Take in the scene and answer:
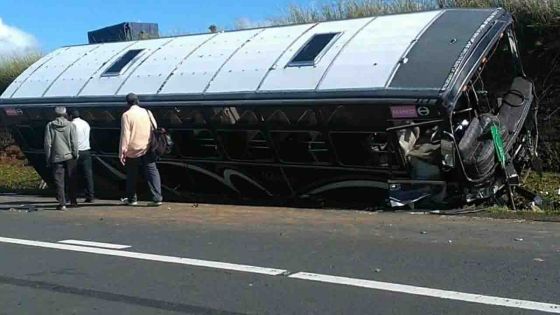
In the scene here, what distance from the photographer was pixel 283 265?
299 inches

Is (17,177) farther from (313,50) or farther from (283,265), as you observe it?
(283,265)

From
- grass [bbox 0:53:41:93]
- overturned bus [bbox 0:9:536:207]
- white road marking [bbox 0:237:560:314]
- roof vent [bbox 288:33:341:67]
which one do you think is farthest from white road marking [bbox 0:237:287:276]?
grass [bbox 0:53:41:93]

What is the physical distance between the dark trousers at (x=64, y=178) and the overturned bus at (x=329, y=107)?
66.1 inches

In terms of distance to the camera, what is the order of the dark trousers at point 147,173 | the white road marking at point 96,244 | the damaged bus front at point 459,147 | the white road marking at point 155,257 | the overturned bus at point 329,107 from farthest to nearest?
1. the dark trousers at point 147,173
2. the overturned bus at point 329,107
3. the damaged bus front at point 459,147
4. the white road marking at point 96,244
5. the white road marking at point 155,257

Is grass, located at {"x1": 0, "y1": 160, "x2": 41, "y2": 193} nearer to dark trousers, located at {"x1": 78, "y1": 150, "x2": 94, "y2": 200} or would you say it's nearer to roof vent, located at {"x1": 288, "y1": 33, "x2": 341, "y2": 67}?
dark trousers, located at {"x1": 78, "y1": 150, "x2": 94, "y2": 200}

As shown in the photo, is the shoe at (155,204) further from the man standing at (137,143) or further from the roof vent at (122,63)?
the roof vent at (122,63)

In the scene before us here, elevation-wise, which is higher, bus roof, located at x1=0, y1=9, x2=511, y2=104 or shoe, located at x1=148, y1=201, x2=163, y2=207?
bus roof, located at x1=0, y1=9, x2=511, y2=104

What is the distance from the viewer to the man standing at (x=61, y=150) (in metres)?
12.8

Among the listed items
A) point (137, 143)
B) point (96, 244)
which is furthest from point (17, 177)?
point (96, 244)

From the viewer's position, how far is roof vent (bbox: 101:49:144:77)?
14969 millimetres

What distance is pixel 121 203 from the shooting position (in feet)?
44.7

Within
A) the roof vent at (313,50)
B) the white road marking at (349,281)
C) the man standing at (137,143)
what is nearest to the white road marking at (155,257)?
the white road marking at (349,281)

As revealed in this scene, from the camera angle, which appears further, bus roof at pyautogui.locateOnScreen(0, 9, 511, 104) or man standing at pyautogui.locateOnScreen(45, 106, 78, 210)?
man standing at pyautogui.locateOnScreen(45, 106, 78, 210)

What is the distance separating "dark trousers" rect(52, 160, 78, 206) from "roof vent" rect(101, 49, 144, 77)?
2.59m
